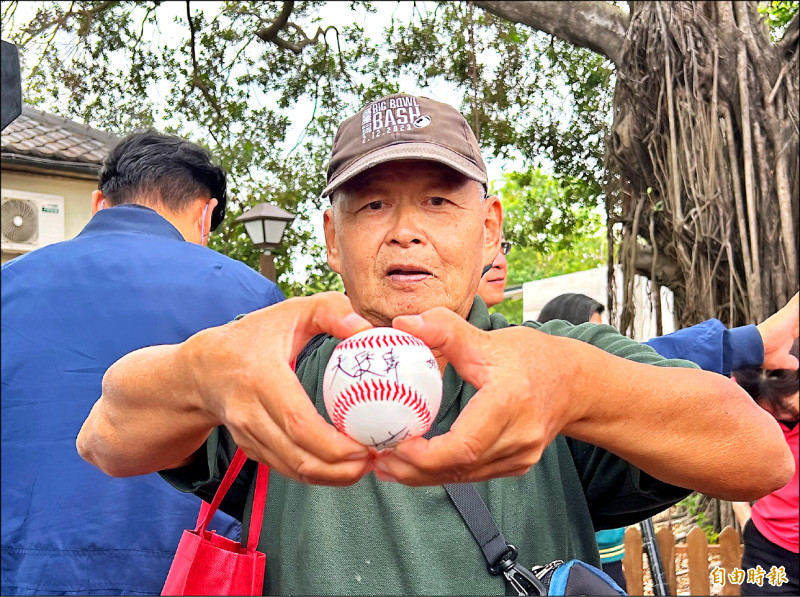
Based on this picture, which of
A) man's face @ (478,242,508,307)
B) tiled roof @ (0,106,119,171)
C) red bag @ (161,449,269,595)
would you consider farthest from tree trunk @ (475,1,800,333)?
tiled roof @ (0,106,119,171)

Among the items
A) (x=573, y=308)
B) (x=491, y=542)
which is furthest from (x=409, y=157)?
(x=573, y=308)

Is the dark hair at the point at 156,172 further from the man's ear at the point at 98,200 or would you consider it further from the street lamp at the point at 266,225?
the street lamp at the point at 266,225

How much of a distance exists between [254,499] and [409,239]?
661 millimetres

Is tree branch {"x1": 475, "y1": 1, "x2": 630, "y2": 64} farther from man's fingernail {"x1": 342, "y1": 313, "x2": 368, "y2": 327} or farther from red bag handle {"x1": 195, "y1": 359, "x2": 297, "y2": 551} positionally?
man's fingernail {"x1": 342, "y1": 313, "x2": 368, "y2": 327}

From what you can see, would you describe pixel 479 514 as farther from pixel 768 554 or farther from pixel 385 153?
pixel 768 554

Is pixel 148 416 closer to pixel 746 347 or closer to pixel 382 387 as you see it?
pixel 382 387

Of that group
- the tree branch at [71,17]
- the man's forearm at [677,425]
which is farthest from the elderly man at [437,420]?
the tree branch at [71,17]

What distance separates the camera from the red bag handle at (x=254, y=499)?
152cm

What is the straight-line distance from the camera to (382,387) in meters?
1.38

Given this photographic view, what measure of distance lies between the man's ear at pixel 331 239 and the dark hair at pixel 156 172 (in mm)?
1098

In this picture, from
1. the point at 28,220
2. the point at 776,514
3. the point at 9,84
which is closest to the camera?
the point at 9,84

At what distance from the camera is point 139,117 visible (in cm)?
975

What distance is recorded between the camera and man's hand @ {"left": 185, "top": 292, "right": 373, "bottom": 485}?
3.76 feet

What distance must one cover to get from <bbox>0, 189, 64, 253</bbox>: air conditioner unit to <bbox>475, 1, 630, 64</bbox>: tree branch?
663 centimetres
